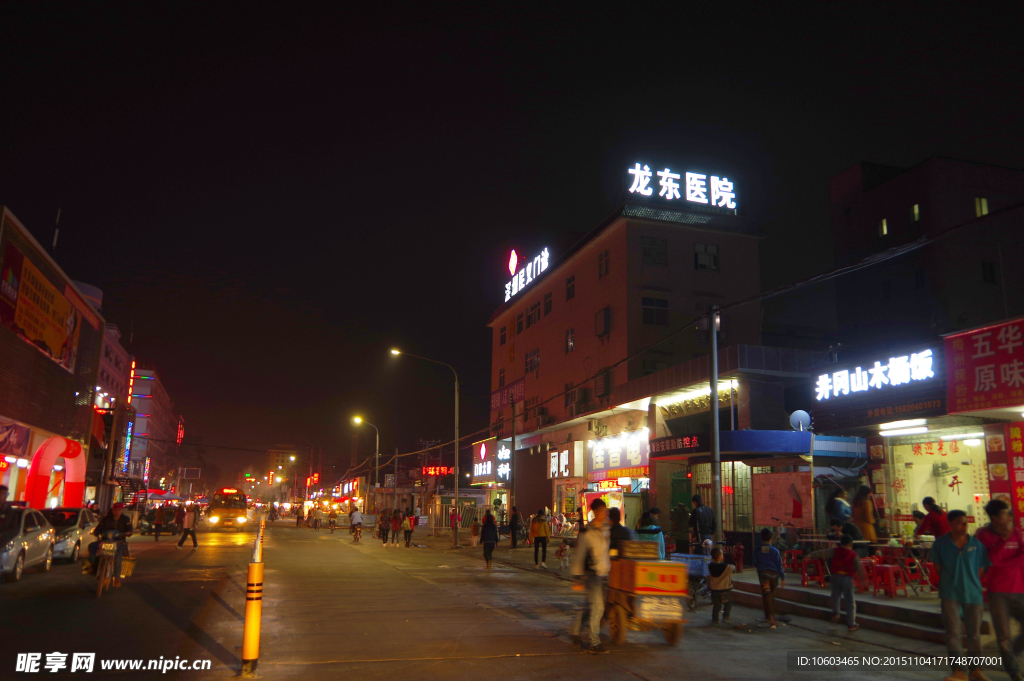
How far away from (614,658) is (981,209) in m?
41.3

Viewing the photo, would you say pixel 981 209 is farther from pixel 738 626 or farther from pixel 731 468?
pixel 738 626

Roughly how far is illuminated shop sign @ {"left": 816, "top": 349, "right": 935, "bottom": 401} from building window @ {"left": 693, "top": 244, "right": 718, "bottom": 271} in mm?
16451

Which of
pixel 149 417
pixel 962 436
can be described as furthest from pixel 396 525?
pixel 149 417

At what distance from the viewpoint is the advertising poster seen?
82.0 ft

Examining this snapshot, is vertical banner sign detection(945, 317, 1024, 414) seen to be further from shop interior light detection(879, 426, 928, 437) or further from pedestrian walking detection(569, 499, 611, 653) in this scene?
pedestrian walking detection(569, 499, 611, 653)

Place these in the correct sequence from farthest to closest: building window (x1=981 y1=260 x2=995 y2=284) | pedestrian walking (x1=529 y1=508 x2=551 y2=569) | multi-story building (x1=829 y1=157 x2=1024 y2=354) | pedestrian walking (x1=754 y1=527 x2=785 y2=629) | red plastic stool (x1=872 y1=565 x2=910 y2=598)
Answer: building window (x1=981 y1=260 x2=995 y2=284) → multi-story building (x1=829 y1=157 x2=1024 y2=354) → pedestrian walking (x1=529 y1=508 x2=551 y2=569) → red plastic stool (x1=872 y1=565 x2=910 y2=598) → pedestrian walking (x1=754 y1=527 x2=785 y2=629)

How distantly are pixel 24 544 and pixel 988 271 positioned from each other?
4354cm

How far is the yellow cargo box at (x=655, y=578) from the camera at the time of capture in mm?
9555

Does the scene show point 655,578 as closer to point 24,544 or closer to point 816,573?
point 816,573

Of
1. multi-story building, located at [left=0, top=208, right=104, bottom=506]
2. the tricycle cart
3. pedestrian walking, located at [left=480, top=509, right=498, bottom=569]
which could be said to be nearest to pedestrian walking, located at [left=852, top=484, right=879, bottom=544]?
the tricycle cart

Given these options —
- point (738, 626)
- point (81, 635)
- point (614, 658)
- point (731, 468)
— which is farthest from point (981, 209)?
point (81, 635)

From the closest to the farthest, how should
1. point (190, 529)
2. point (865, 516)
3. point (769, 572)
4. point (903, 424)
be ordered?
point (769, 572) → point (865, 516) → point (903, 424) → point (190, 529)

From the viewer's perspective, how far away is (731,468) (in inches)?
955

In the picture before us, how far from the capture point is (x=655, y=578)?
9586 millimetres
